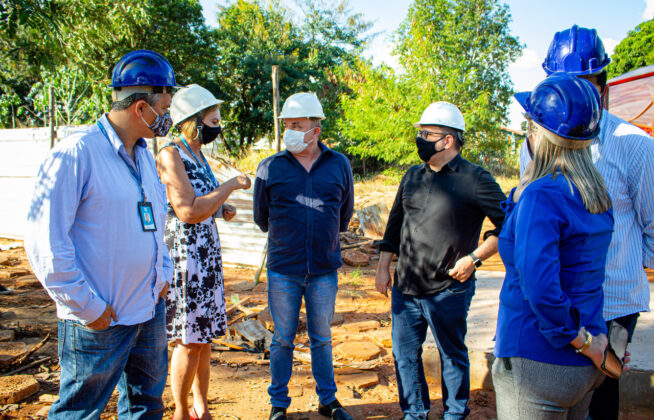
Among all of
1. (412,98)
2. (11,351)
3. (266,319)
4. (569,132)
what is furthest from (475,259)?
(412,98)

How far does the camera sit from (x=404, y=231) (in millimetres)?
3205

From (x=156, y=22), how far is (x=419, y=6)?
14860 mm

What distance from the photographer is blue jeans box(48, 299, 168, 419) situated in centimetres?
188

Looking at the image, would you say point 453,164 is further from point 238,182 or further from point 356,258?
point 356,258

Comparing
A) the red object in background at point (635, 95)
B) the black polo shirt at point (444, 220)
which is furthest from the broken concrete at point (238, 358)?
the red object in background at point (635, 95)

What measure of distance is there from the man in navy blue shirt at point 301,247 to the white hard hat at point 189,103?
24.4 inches

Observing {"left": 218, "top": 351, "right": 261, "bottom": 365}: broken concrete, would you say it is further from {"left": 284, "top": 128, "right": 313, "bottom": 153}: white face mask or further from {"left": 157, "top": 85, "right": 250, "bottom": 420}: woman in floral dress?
{"left": 284, "top": 128, "right": 313, "bottom": 153}: white face mask

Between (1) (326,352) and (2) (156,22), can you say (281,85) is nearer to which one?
(2) (156,22)

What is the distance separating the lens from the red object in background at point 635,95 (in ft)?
33.7

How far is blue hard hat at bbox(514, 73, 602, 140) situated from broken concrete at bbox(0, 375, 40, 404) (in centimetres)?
411

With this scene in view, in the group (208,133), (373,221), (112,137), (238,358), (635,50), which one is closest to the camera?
(112,137)

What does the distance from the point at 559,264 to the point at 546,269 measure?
0.06m

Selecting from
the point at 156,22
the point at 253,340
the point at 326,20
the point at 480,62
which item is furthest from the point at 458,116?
the point at 326,20

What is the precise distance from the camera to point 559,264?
1576 millimetres
